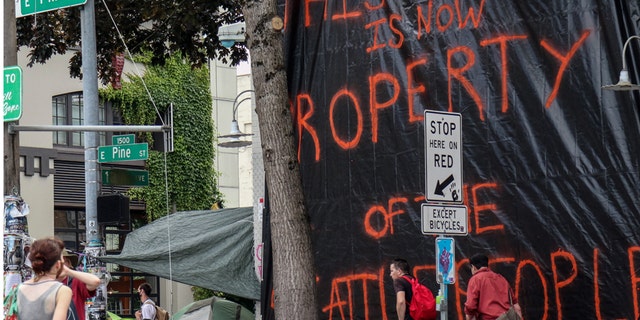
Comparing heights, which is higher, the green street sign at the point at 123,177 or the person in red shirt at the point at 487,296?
the green street sign at the point at 123,177

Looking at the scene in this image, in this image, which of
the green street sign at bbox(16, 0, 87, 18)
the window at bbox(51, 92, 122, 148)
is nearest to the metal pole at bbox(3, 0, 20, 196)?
the green street sign at bbox(16, 0, 87, 18)

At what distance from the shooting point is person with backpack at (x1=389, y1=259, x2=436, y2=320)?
41.8ft

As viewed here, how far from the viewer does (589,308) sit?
12.4 m

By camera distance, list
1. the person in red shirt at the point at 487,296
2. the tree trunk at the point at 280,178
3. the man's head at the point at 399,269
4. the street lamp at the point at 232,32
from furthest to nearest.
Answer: the street lamp at the point at 232,32, the man's head at the point at 399,269, the person in red shirt at the point at 487,296, the tree trunk at the point at 280,178

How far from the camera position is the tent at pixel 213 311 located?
1852cm

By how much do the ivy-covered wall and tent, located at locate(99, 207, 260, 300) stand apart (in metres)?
10.5

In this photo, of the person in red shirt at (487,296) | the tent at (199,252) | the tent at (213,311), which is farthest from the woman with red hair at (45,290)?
the tent at (213,311)

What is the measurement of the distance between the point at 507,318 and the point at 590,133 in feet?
7.78

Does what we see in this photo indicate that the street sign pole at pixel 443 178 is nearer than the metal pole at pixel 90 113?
Yes

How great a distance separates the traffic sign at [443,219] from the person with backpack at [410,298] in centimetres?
217

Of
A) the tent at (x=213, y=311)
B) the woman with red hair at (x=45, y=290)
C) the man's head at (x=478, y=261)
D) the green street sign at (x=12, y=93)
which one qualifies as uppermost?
the green street sign at (x=12, y=93)

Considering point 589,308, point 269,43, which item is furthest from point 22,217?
point 589,308

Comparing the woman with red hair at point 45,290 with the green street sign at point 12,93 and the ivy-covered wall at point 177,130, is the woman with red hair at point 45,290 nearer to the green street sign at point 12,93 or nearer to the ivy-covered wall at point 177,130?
the green street sign at point 12,93

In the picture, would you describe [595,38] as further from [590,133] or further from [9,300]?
[9,300]
